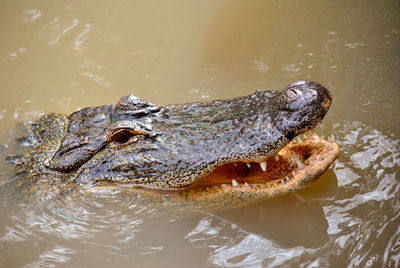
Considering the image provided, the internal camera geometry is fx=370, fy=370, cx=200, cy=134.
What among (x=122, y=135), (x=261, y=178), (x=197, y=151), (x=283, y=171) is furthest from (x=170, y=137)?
(x=283, y=171)

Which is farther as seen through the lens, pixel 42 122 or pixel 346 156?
pixel 42 122

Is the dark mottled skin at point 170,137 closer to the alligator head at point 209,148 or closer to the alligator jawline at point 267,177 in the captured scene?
the alligator head at point 209,148

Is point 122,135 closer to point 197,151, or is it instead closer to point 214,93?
point 197,151

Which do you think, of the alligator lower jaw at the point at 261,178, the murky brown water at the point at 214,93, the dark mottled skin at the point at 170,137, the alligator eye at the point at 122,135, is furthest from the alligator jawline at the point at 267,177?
the alligator eye at the point at 122,135

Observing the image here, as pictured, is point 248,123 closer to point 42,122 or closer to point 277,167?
point 277,167

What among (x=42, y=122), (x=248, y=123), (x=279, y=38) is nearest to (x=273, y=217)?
(x=248, y=123)

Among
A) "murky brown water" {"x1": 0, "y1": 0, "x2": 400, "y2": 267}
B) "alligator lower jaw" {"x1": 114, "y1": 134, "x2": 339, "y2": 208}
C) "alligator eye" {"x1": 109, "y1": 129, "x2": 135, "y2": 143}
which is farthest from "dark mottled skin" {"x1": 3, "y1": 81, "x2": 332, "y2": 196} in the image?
"murky brown water" {"x1": 0, "y1": 0, "x2": 400, "y2": 267}

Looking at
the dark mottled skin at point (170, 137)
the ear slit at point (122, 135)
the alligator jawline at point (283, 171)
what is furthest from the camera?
the ear slit at point (122, 135)
